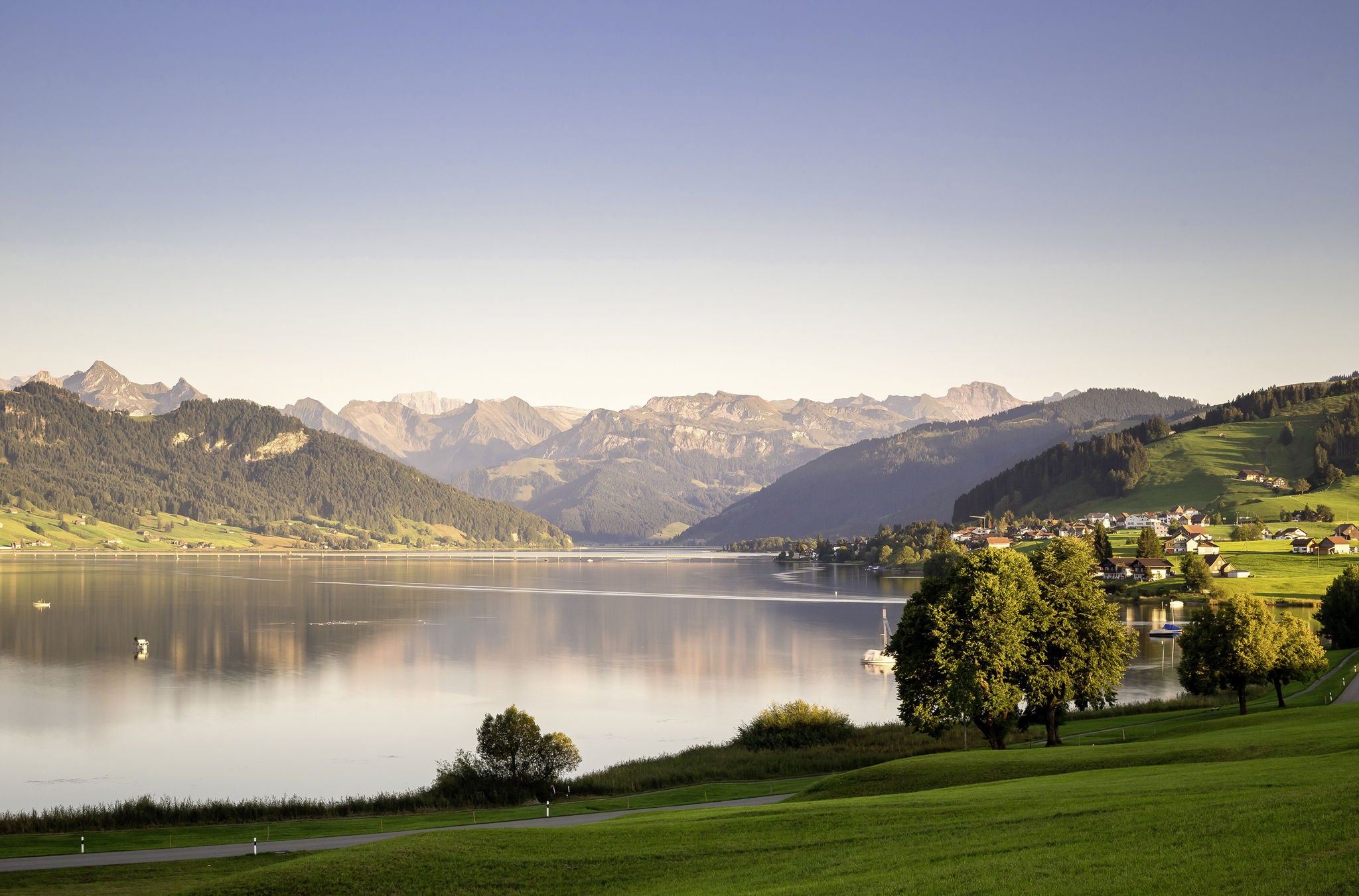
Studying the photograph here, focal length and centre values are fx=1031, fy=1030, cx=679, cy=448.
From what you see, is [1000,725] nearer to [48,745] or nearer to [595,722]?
[595,722]

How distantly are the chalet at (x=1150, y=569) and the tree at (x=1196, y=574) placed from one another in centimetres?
1138

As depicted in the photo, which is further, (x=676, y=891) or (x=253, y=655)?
(x=253, y=655)

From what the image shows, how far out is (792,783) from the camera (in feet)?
132

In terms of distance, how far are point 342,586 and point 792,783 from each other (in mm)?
151877

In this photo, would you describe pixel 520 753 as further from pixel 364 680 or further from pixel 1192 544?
pixel 1192 544

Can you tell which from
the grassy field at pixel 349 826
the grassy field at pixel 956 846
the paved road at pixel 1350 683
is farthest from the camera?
the paved road at pixel 1350 683

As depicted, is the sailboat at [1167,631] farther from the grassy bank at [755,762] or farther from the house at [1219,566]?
the grassy bank at [755,762]

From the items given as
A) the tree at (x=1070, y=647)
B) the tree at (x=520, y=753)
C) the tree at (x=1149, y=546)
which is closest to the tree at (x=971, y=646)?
the tree at (x=1070, y=647)

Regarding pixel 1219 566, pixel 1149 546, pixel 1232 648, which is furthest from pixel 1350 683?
pixel 1149 546

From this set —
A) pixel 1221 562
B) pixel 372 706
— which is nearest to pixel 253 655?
pixel 372 706

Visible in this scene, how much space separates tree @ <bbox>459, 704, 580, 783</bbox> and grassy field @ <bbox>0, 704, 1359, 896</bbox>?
12.9 meters

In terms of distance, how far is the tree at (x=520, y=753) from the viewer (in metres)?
41.8

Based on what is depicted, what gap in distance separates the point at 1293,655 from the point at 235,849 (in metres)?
49.7

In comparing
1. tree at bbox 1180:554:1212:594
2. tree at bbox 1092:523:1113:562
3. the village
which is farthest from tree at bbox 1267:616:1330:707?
tree at bbox 1092:523:1113:562
